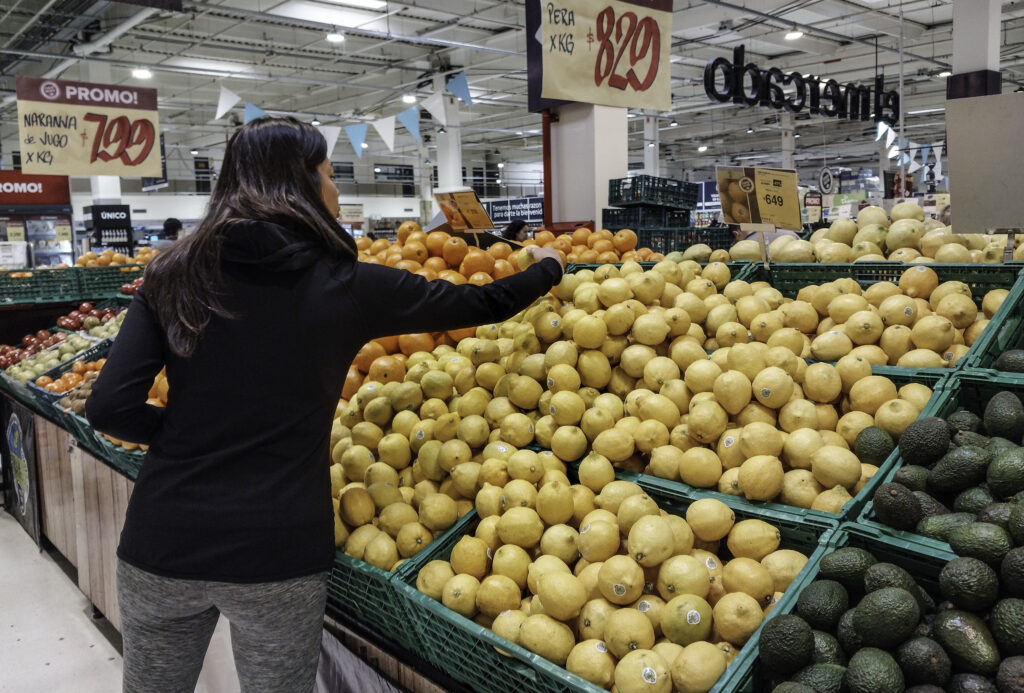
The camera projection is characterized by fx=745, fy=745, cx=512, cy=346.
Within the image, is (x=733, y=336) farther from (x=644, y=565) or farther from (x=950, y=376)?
(x=644, y=565)

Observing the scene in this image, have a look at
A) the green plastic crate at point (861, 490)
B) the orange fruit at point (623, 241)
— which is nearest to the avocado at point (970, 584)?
the green plastic crate at point (861, 490)

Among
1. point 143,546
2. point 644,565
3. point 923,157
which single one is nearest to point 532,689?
point 644,565

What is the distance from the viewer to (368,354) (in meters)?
3.01

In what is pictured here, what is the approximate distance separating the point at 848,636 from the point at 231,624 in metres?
1.25

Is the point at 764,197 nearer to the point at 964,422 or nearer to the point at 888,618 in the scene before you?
the point at 964,422

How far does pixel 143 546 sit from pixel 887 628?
1444 millimetres

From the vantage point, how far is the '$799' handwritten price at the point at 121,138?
724cm

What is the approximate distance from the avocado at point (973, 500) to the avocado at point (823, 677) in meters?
0.51

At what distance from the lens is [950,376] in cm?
205

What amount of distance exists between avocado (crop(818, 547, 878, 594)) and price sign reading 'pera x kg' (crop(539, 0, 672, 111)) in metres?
3.24

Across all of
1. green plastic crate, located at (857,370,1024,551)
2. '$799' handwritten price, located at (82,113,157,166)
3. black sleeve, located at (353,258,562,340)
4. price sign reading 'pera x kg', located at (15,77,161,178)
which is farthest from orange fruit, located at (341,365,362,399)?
'$799' handwritten price, located at (82,113,157,166)

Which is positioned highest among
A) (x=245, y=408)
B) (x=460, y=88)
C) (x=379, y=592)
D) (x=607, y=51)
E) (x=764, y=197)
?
(x=460, y=88)

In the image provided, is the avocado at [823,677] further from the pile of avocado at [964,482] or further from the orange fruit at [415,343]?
the orange fruit at [415,343]

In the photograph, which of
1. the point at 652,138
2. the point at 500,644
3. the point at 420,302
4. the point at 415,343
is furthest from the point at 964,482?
the point at 652,138
